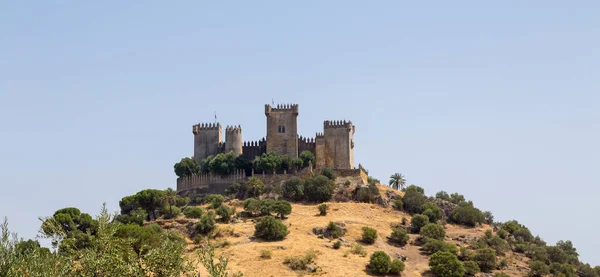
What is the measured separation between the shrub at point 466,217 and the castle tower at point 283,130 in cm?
1546

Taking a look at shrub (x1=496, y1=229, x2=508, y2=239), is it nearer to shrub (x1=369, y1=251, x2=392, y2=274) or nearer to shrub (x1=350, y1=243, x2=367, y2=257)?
shrub (x1=350, y1=243, x2=367, y2=257)

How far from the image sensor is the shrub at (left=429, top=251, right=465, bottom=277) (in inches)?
2446

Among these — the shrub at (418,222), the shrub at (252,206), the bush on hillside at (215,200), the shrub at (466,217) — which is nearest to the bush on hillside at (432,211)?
the shrub at (466,217)

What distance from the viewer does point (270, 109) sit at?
268 ft

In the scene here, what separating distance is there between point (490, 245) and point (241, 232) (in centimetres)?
2038

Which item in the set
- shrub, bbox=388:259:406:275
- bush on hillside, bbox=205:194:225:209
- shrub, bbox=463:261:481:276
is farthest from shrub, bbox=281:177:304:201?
shrub, bbox=463:261:481:276

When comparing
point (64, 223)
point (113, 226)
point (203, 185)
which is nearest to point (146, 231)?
point (64, 223)

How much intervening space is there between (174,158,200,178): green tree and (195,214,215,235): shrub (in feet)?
45.5

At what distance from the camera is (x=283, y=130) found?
81312mm

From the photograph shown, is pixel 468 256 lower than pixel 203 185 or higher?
lower

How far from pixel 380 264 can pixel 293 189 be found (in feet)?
57.2

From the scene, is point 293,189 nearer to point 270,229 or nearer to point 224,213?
point 224,213

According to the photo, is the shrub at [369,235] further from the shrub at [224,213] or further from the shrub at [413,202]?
the shrub at [224,213]

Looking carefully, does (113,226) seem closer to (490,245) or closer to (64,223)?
(64,223)
